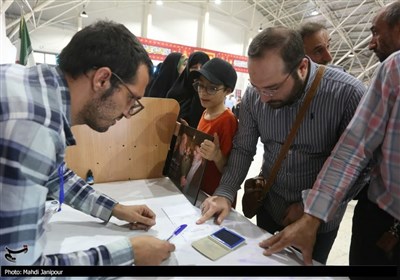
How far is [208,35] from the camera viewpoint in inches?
392

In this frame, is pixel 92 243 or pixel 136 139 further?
pixel 136 139

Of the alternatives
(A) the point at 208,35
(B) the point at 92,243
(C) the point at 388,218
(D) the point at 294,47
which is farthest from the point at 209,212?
(A) the point at 208,35

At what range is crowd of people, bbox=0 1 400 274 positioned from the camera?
1.66ft

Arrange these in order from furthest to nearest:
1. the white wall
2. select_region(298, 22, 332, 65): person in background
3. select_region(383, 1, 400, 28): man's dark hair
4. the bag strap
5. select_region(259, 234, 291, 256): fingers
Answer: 1. the white wall
2. select_region(298, 22, 332, 65): person in background
3. select_region(383, 1, 400, 28): man's dark hair
4. the bag strap
5. select_region(259, 234, 291, 256): fingers

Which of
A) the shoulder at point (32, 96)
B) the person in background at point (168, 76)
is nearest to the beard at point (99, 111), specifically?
the shoulder at point (32, 96)

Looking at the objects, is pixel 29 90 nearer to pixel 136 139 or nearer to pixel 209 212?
pixel 209 212

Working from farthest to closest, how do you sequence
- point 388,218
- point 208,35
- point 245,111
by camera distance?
point 208,35, point 245,111, point 388,218

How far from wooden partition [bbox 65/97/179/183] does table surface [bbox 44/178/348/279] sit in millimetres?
162

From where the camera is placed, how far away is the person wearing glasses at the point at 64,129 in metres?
0.48

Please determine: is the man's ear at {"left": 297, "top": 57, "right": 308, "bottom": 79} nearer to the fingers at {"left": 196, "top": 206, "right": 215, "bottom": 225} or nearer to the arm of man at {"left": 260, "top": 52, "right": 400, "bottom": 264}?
the arm of man at {"left": 260, "top": 52, "right": 400, "bottom": 264}

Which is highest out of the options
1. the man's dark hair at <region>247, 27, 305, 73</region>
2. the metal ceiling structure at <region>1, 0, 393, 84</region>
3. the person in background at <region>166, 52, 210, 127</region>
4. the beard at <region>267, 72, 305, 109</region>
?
the metal ceiling structure at <region>1, 0, 393, 84</region>

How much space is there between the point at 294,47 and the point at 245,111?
1.17 ft

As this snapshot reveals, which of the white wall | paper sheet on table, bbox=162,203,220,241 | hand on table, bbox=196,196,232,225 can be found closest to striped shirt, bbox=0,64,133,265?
paper sheet on table, bbox=162,203,220,241

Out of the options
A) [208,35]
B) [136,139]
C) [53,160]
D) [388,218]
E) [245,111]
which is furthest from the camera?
[208,35]
